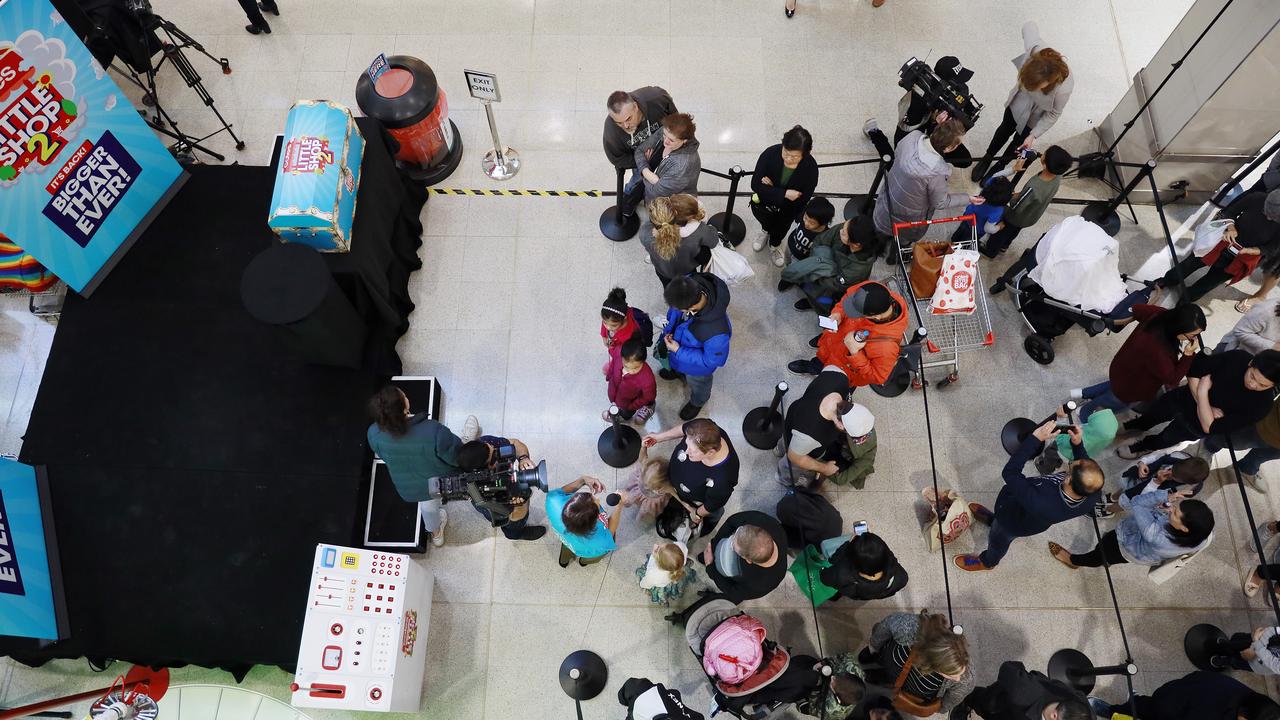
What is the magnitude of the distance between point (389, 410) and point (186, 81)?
5190mm

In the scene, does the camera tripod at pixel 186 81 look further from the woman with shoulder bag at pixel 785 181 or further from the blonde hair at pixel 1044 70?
the blonde hair at pixel 1044 70

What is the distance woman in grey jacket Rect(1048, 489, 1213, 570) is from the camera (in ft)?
15.5

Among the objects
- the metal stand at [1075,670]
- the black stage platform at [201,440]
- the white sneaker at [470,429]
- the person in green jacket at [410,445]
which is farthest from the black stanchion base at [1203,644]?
the black stage platform at [201,440]

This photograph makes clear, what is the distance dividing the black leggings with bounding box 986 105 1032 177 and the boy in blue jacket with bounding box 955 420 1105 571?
3.04m

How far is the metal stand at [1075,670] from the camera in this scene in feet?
17.0

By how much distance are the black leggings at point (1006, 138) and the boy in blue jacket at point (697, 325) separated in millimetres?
3625

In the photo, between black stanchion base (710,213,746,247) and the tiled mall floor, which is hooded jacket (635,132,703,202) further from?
the tiled mall floor

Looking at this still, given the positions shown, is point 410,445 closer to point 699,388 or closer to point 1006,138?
point 699,388

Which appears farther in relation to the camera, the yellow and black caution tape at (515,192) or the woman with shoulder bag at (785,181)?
the yellow and black caution tape at (515,192)

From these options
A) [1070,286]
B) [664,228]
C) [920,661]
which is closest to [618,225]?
[664,228]

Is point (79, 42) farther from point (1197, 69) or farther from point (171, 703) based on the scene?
point (1197, 69)

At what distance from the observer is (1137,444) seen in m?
6.13

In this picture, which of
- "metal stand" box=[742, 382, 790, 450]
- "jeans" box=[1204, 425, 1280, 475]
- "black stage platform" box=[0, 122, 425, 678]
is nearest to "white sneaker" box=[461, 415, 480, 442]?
"black stage platform" box=[0, 122, 425, 678]

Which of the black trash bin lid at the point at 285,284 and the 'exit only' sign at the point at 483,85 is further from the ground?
the 'exit only' sign at the point at 483,85
